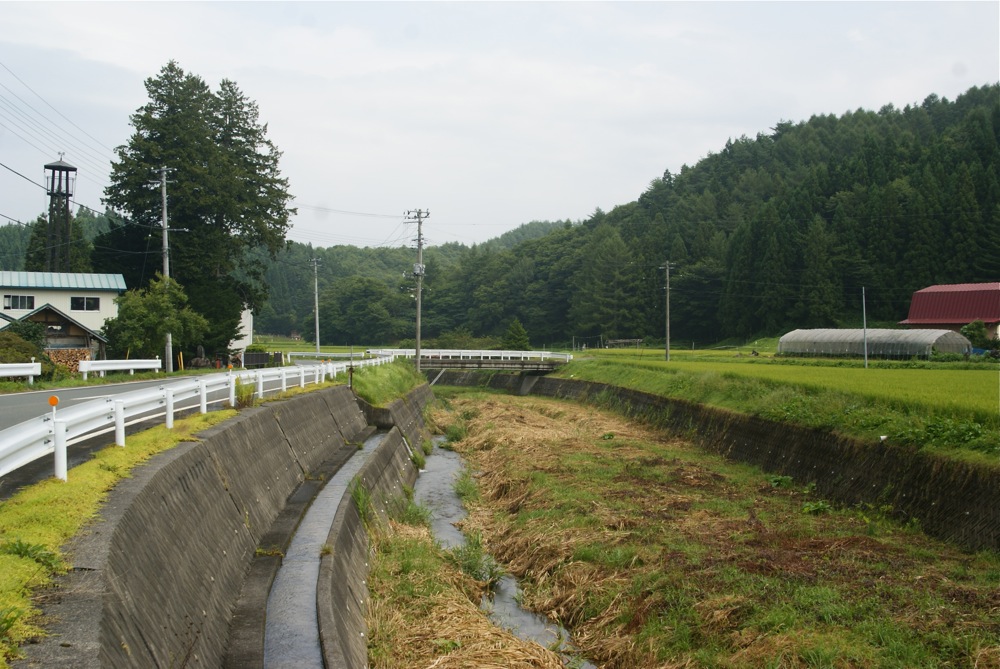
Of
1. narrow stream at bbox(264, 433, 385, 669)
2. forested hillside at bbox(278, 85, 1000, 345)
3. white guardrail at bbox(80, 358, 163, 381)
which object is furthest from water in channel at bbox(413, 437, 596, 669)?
forested hillside at bbox(278, 85, 1000, 345)

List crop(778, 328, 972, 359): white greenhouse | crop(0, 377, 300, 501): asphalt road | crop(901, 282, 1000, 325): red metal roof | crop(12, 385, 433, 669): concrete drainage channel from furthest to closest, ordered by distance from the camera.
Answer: crop(901, 282, 1000, 325): red metal roof < crop(778, 328, 972, 359): white greenhouse < crop(0, 377, 300, 501): asphalt road < crop(12, 385, 433, 669): concrete drainage channel

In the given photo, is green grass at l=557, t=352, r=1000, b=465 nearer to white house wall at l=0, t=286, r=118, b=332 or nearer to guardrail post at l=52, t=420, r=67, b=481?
guardrail post at l=52, t=420, r=67, b=481

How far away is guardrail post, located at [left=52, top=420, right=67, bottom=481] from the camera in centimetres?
703

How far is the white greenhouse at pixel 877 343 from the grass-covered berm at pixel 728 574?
30.2m

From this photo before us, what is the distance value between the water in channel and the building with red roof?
42.6 meters

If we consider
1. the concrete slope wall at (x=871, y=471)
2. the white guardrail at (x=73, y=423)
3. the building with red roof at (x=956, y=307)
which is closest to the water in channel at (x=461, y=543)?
the white guardrail at (x=73, y=423)

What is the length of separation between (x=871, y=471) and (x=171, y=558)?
11.7 metres

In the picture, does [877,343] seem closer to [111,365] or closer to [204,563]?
[111,365]

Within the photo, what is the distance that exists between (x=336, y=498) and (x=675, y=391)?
60.9ft

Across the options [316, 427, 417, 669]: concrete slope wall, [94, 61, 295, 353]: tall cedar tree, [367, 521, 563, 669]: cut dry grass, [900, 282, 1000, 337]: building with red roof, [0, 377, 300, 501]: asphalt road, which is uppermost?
[94, 61, 295, 353]: tall cedar tree

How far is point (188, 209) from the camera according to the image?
146 ft

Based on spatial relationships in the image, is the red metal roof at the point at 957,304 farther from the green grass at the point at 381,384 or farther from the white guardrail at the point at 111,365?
the white guardrail at the point at 111,365

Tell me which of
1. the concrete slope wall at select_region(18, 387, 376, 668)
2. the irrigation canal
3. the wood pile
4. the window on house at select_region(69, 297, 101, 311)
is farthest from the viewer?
the window on house at select_region(69, 297, 101, 311)


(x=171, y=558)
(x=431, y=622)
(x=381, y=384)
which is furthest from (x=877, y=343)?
(x=171, y=558)
